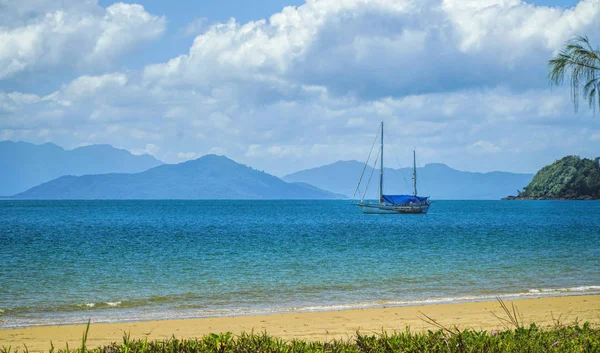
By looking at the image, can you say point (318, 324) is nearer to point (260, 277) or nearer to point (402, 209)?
point (260, 277)

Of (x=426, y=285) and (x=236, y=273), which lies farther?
(x=236, y=273)

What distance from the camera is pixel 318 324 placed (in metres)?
15.8

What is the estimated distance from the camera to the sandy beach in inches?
567

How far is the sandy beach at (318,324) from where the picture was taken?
14391mm

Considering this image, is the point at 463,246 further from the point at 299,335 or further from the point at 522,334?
the point at 522,334

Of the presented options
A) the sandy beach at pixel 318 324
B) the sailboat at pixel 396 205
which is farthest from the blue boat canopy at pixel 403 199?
the sandy beach at pixel 318 324

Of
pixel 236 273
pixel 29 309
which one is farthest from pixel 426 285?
pixel 29 309

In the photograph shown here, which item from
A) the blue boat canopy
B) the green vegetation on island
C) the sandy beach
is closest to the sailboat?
the blue boat canopy

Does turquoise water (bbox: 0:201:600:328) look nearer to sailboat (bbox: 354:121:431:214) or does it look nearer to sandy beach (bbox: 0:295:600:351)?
sandy beach (bbox: 0:295:600:351)

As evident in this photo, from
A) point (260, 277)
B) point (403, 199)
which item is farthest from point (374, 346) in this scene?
point (403, 199)

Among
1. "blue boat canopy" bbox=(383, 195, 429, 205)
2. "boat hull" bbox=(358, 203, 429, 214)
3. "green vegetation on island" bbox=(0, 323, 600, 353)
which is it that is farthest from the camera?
"blue boat canopy" bbox=(383, 195, 429, 205)

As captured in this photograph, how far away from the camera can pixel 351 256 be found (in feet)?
123

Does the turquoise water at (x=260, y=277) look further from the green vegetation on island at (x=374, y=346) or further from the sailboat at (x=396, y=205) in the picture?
the sailboat at (x=396, y=205)

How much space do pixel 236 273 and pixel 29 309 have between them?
11.0 meters
